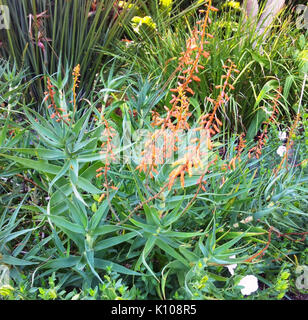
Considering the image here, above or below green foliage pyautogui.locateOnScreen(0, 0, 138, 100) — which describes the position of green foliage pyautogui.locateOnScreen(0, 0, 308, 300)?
below

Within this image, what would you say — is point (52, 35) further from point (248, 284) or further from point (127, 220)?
point (248, 284)

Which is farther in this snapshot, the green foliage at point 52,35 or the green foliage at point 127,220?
the green foliage at point 52,35

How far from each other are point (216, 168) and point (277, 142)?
59 centimetres

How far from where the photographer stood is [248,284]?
3.62 feet

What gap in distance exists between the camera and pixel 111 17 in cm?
269

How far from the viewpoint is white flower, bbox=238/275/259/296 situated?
1.10m

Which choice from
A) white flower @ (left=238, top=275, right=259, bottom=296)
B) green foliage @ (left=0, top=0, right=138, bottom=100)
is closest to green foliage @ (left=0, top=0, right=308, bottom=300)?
white flower @ (left=238, top=275, right=259, bottom=296)

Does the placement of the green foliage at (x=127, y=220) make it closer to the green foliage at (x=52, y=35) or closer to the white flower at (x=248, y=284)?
the white flower at (x=248, y=284)

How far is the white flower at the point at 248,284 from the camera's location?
3.61ft

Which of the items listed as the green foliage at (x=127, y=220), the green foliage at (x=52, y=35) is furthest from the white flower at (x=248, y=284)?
the green foliage at (x=52, y=35)

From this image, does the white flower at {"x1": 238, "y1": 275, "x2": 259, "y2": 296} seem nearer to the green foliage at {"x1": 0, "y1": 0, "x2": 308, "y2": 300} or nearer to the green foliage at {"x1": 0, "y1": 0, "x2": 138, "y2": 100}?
the green foliage at {"x1": 0, "y1": 0, "x2": 308, "y2": 300}

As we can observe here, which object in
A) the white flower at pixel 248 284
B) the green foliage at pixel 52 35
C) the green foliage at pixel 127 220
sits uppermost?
the green foliage at pixel 52 35

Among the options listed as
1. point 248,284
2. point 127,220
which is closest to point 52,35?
point 127,220

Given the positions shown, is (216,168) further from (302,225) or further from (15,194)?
(15,194)
